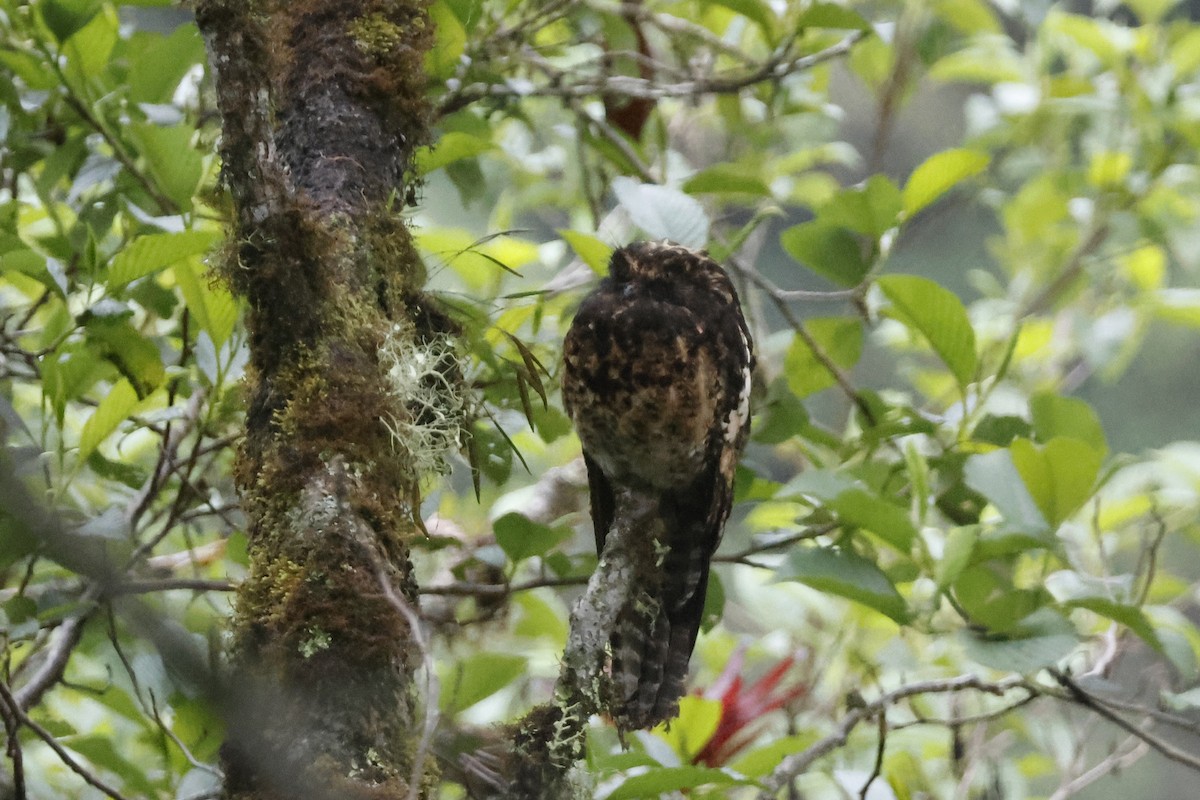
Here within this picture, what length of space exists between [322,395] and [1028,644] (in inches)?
36.3

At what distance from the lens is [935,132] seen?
22.9 ft

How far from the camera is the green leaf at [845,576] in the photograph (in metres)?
1.51

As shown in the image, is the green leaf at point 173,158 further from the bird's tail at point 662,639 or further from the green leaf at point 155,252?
the bird's tail at point 662,639

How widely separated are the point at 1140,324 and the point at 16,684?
2.56m

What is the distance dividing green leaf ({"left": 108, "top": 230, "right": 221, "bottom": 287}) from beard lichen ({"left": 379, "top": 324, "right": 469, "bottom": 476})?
244mm

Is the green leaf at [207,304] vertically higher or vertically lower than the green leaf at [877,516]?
higher

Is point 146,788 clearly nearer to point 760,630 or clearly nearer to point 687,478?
point 687,478

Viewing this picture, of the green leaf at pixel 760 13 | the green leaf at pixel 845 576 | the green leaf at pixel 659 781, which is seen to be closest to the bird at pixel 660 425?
the green leaf at pixel 845 576

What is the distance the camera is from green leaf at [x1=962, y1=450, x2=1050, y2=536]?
1.57 meters

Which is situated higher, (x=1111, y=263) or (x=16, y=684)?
(x=1111, y=263)

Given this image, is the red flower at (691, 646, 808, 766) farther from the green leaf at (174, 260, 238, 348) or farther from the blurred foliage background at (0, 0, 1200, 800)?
the green leaf at (174, 260, 238, 348)

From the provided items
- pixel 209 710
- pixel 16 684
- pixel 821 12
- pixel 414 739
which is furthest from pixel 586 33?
pixel 209 710

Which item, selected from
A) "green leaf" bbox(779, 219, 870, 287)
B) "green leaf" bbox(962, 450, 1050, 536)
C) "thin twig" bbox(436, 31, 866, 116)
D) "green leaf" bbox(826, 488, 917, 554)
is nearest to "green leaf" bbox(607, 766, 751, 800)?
"green leaf" bbox(826, 488, 917, 554)

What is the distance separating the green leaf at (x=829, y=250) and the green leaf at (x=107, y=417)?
990mm
